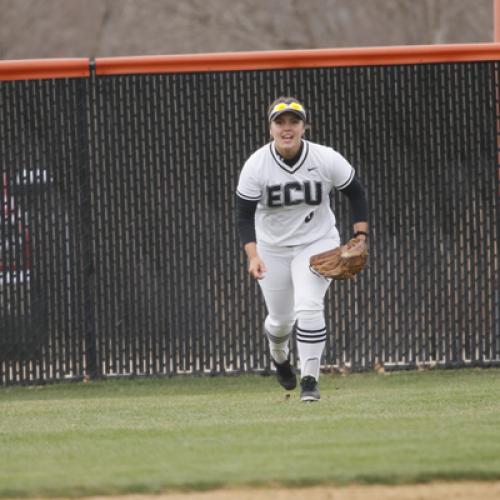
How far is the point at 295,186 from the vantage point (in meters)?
8.76

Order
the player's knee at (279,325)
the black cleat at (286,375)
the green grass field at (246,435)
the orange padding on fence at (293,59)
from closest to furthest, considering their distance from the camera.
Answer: the green grass field at (246,435), the player's knee at (279,325), the black cleat at (286,375), the orange padding on fence at (293,59)

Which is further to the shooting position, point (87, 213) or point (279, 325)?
point (87, 213)

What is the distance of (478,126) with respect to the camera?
10.7m

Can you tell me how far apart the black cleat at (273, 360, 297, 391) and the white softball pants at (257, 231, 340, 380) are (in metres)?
0.24

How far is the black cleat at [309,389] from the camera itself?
28.8ft

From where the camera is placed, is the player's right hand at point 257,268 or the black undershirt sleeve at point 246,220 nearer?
the player's right hand at point 257,268

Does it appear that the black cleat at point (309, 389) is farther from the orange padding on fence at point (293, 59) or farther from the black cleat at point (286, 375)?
the orange padding on fence at point (293, 59)

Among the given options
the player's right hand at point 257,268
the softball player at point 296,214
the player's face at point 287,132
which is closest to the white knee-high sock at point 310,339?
the softball player at point 296,214

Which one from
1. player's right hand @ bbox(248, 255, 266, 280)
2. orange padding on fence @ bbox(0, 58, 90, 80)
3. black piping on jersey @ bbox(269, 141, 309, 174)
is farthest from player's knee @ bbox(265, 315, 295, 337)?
orange padding on fence @ bbox(0, 58, 90, 80)

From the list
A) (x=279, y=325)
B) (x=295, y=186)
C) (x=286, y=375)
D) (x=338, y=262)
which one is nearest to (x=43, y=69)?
(x=295, y=186)

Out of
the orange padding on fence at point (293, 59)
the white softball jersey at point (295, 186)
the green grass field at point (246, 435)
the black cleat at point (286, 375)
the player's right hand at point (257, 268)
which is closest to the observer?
the green grass field at point (246, 435)

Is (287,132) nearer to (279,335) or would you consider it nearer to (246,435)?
(279,335)

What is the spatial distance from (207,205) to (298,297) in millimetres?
2154

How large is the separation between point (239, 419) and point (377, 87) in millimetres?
3438
